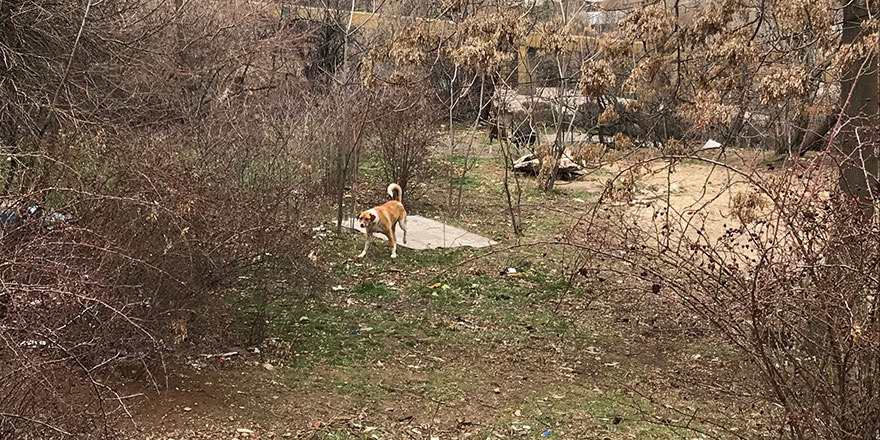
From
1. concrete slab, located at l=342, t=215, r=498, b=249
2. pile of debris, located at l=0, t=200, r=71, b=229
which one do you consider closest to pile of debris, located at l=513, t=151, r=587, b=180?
concrete slab, located at l=342, t=215, r=498, b=249

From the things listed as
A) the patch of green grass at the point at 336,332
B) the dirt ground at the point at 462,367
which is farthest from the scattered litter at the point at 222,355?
the patch of green grass at the point at 336,332

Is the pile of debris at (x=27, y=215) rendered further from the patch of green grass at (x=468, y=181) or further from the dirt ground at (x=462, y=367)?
the patch of green grass at (x=468, y=181)

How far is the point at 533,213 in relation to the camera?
36.4 ft

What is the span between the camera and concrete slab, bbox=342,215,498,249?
9.03 m

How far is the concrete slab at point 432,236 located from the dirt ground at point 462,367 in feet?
1.79

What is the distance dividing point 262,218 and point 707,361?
128 inches

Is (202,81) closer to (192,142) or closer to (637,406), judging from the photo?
(192,142)

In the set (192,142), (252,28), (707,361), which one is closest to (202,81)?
(252,28)

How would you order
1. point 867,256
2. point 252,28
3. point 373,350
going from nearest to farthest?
point 867,256
point 373,350
point 252,28

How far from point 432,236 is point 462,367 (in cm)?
387

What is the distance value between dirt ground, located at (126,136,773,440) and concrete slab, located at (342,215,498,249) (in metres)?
0.55

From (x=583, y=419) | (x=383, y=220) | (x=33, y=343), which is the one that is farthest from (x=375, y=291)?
(x=33, y=343)

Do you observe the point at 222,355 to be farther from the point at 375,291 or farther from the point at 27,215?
the point at 27,215

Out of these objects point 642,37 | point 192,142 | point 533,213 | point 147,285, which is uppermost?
point 642,37
